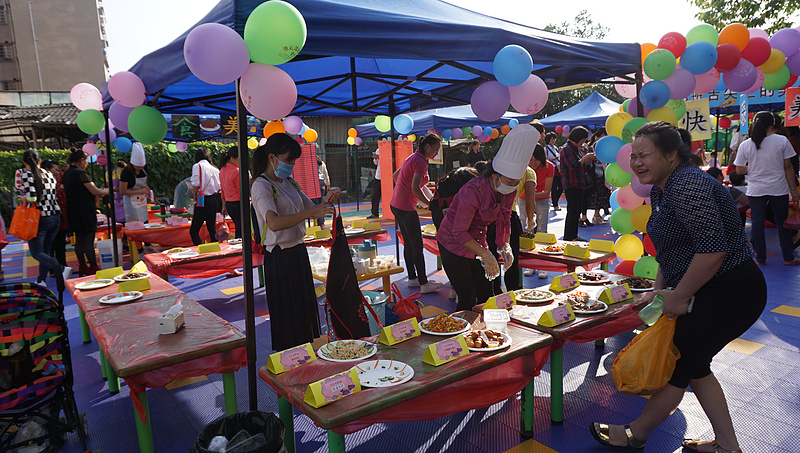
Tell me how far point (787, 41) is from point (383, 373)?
4.79 metres

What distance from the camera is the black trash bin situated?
181cm

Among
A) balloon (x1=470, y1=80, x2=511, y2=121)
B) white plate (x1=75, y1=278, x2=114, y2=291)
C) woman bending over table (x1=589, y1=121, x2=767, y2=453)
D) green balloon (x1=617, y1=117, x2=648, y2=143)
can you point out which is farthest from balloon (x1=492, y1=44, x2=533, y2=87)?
white plate (x1=75, y1=278, x2=114, y2=291)

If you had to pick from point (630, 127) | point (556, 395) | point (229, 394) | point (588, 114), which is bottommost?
point (556, 395)

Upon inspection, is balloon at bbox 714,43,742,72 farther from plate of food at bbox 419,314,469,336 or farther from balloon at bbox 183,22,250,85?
balloon at bbox 183,22,250,85

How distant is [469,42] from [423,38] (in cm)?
36

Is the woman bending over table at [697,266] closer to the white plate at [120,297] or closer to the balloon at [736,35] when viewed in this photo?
the balloon at [736,35]

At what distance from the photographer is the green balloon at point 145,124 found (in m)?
3.21

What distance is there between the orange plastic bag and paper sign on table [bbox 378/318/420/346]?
3.31 ft

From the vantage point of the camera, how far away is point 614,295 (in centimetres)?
288

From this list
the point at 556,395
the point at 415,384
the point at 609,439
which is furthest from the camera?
the point at 556,395

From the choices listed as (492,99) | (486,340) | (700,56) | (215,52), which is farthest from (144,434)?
(700,56)

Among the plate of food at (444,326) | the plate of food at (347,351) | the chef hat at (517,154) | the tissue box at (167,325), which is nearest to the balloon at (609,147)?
the chef hat at (517,154)

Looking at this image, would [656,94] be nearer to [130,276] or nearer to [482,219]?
[482,219]

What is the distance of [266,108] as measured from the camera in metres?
2.14
